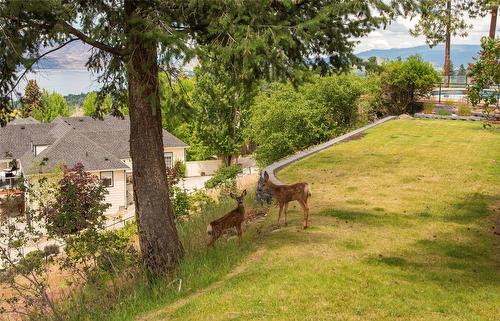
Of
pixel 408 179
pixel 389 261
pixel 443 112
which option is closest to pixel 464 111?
pixel 443 112

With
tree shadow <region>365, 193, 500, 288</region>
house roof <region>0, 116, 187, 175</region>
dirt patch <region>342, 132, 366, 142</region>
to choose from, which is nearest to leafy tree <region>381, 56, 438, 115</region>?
dirt patch <region>342, 132, 366, 142</region>

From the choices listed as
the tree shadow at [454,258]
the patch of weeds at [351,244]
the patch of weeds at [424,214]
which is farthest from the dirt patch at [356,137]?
the patch of weeds at [351,244]

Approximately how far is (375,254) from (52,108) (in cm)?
7399

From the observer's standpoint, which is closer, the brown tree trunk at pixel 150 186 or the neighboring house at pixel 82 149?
the brown tree trunk at pixel 150 186

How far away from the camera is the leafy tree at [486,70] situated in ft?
32.8

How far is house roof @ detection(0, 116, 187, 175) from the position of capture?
1577 inches

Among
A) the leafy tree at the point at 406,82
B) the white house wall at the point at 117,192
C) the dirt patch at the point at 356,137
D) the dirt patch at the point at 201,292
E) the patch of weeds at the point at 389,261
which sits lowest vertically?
the white house wall at the point at 117,192

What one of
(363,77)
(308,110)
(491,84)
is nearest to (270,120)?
(308,110)

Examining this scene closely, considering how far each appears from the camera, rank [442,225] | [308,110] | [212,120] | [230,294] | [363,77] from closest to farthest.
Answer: [230,294]
[442,225]
[308,110]
[363,77]
[212,120]

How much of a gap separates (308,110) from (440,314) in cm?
2335

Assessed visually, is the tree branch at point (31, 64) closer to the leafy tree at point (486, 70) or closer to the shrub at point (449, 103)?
the leafy tree at point (486, 70)

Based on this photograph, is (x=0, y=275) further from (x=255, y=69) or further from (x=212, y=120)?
(x=212, y=120)

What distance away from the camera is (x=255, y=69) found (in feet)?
30.2

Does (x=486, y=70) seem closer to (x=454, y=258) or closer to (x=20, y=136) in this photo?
(x=454, y=258)
